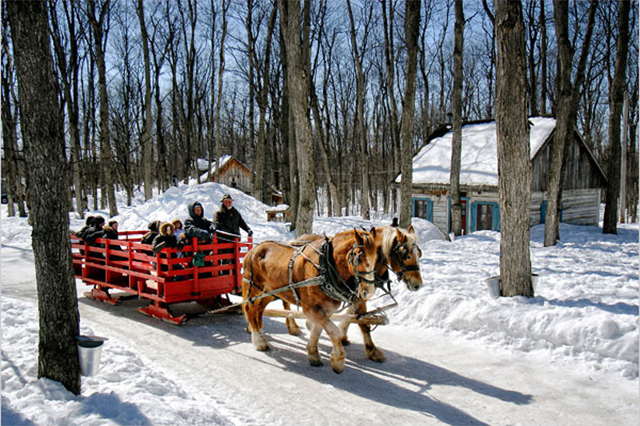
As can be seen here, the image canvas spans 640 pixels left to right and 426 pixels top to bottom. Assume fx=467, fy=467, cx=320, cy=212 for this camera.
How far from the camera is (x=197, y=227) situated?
873 centimetres

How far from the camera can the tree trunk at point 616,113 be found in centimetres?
1592

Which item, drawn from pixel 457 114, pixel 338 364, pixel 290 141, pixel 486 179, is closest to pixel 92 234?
pixel 338 364

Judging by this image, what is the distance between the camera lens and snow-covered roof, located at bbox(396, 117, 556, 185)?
63.4 ft

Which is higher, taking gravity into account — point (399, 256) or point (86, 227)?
point (86, 227)

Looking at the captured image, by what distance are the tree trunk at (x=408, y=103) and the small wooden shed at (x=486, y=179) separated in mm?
4893

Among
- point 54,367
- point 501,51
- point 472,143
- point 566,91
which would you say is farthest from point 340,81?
point 54,367

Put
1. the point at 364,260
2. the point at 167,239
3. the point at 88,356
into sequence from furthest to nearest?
1. the point at 167,239
2. the point at 364,260
3. the point at 88,356

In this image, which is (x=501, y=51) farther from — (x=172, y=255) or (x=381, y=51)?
(x=381, y=51)

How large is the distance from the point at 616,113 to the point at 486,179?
4.98 m

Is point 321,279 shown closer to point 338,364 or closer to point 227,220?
point 338,364

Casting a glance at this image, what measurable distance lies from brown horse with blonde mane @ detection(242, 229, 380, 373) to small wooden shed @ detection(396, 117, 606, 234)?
1274 cm

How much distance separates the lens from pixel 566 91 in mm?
12625

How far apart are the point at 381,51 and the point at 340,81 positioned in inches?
169

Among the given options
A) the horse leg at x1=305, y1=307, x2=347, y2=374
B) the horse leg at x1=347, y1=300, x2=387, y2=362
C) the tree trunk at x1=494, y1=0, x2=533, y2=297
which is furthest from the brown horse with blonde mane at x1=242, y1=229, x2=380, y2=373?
the tree trunk at x1=494, y1=0, x2=533, y2=297
